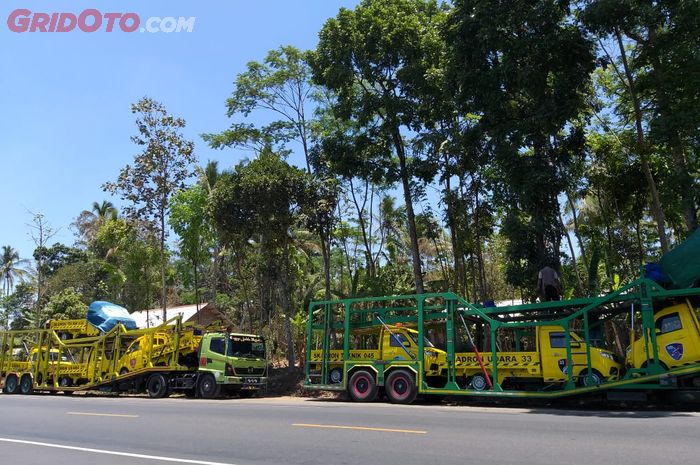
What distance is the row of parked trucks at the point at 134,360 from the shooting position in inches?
811

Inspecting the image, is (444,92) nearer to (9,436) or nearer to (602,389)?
(602,389)

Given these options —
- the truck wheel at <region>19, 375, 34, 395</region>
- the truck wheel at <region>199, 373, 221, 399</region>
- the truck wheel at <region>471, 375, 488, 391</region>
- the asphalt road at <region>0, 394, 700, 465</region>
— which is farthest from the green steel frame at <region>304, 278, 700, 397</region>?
the truck wheel at <region>19, 375, 34, 395</region>

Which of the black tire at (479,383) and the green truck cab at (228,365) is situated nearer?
the black tire at (479,383)

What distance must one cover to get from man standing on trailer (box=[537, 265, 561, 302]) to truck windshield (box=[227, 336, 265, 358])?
10815 millimetres

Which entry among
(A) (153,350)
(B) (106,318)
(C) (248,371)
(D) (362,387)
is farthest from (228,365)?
(B) (106,318)

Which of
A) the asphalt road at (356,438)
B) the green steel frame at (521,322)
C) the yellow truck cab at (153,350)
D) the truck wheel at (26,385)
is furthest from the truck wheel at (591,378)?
the truck wheel at (26,385)

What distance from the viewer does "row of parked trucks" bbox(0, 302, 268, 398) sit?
2059 centimetres

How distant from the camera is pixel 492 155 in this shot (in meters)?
19.8

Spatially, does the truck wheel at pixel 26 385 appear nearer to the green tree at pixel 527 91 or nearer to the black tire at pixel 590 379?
the green tree at pixel 527 91

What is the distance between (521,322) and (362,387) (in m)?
5.37

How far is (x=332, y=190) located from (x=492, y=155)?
7.85 meters

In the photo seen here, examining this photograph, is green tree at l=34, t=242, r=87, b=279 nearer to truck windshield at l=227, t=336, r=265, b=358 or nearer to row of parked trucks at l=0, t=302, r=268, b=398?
row of parked trucks at l=0, t=302, r=268, b=398

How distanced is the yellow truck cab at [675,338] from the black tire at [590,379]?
91 cm

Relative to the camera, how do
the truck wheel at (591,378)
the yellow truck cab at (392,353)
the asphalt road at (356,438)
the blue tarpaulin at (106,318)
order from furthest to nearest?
the blue tarpaulin at (106,318)
the yellow truck cab at (392,353)
the truck wheel at (591,378)
the asphalt road at (356,438)
